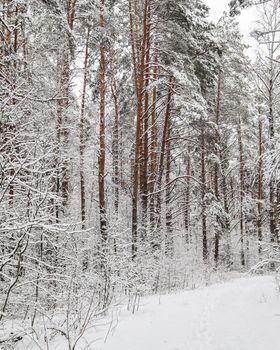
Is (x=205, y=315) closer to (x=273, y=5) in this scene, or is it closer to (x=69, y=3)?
(x=69, y=3)

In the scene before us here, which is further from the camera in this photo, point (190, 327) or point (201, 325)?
point (201, 325)

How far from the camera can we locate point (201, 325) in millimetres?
5348

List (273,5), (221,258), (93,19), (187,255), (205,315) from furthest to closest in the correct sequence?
1. (221,258)
2. (187,255)
3. (273,5)
4. (93,19)
5. (205,315)

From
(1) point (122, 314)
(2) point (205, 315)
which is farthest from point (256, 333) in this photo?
(1) point (122, 314)

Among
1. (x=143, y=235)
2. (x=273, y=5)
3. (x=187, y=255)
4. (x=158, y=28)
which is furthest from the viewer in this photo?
(x=187, y=255)

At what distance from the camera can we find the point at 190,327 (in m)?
5.23

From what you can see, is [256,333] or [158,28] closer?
[256,333]

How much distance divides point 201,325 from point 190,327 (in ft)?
0.75

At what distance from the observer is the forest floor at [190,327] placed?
4.36 m

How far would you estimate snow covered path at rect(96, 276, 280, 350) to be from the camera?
14.4 ft

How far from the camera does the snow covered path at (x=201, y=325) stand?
4379 mm

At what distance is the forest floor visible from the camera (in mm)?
4363

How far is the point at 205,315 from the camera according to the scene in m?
6.06

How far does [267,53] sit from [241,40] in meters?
4.47
